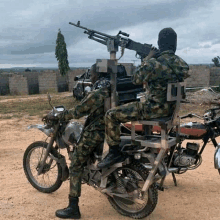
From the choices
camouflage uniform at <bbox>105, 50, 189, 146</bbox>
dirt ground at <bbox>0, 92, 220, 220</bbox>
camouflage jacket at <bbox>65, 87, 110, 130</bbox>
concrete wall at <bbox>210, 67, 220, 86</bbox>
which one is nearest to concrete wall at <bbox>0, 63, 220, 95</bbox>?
concrete wall at <bbox>210, 67, 220, 86</bbox>

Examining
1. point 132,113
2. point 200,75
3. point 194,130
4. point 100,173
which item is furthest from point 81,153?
point 200,75

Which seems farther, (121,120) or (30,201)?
(30,201)

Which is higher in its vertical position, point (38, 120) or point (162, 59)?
point (162, 59)

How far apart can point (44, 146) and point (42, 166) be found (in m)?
0.26

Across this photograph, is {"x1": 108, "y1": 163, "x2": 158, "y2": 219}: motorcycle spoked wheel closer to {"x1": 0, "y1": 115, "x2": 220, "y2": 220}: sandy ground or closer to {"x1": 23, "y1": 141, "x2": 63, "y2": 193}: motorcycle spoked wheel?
{"x1": 0, "y1": 115, "x2": 220, "y2": 220}: sandy ground

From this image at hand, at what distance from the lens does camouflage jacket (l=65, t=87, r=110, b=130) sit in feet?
10.3

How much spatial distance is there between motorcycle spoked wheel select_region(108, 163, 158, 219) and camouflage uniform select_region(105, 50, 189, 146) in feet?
1.51

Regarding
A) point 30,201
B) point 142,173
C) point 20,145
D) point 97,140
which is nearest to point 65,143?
point 97,140

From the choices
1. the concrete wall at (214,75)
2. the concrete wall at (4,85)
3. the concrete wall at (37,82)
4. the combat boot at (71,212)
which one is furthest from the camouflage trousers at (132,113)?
the concrete wall at (4,85)

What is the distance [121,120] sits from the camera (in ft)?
9.64

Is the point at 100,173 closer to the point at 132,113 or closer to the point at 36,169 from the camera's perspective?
the point at 132,113

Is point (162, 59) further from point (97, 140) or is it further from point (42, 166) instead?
point (42, 166)

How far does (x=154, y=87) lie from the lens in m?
2.87

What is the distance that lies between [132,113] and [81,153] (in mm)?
799
